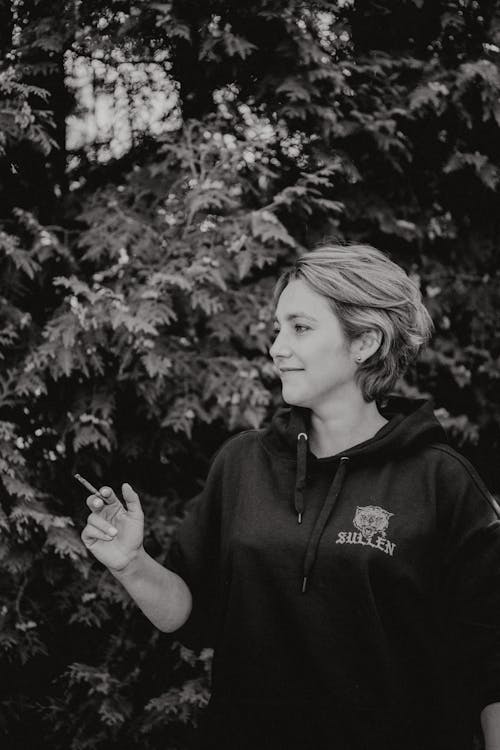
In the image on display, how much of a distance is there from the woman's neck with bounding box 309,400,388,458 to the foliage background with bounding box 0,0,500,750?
1115 mm

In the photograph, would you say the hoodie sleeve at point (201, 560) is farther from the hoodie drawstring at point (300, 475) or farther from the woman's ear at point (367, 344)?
the woman's ear at point (367, 344)

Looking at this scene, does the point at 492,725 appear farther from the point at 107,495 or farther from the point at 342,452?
the point at 107,495

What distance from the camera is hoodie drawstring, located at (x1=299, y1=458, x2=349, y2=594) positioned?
7.30 ft

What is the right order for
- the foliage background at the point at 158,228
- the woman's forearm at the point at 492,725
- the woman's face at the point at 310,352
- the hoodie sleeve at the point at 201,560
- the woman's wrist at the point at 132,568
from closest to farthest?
the woman's forearm at the point at 492,725, the woman's wrist at the point at 132,568, the woman's face at the point at 310,352, the hoodie sleeve at the point at 201,560, the foliage background at the point at 158,228

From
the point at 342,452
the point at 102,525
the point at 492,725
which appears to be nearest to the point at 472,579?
the point at 492,725

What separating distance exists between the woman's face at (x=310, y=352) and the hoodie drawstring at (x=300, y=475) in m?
0.14

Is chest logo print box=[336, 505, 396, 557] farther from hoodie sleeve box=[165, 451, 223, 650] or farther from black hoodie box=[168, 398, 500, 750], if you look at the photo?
hoodie sleeve box=[165, 451, 223, 650]

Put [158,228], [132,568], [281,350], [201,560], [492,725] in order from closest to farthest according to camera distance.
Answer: [492,725] → [132,568] → [281,350] → [201,560] → [158,228]

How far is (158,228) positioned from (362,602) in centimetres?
230

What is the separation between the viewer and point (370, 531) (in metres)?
2.22

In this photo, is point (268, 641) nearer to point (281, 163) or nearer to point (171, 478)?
point (171, 478)

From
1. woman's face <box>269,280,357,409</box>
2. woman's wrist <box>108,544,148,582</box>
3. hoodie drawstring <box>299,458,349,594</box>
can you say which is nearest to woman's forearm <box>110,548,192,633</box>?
woman's wrist <box>108,544,148,582</box>

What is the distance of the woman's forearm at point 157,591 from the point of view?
2322 millimetres

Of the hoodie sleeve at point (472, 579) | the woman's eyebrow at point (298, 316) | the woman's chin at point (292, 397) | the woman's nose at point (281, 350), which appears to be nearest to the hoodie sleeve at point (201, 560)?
the woman's chin at point (292, 397)
